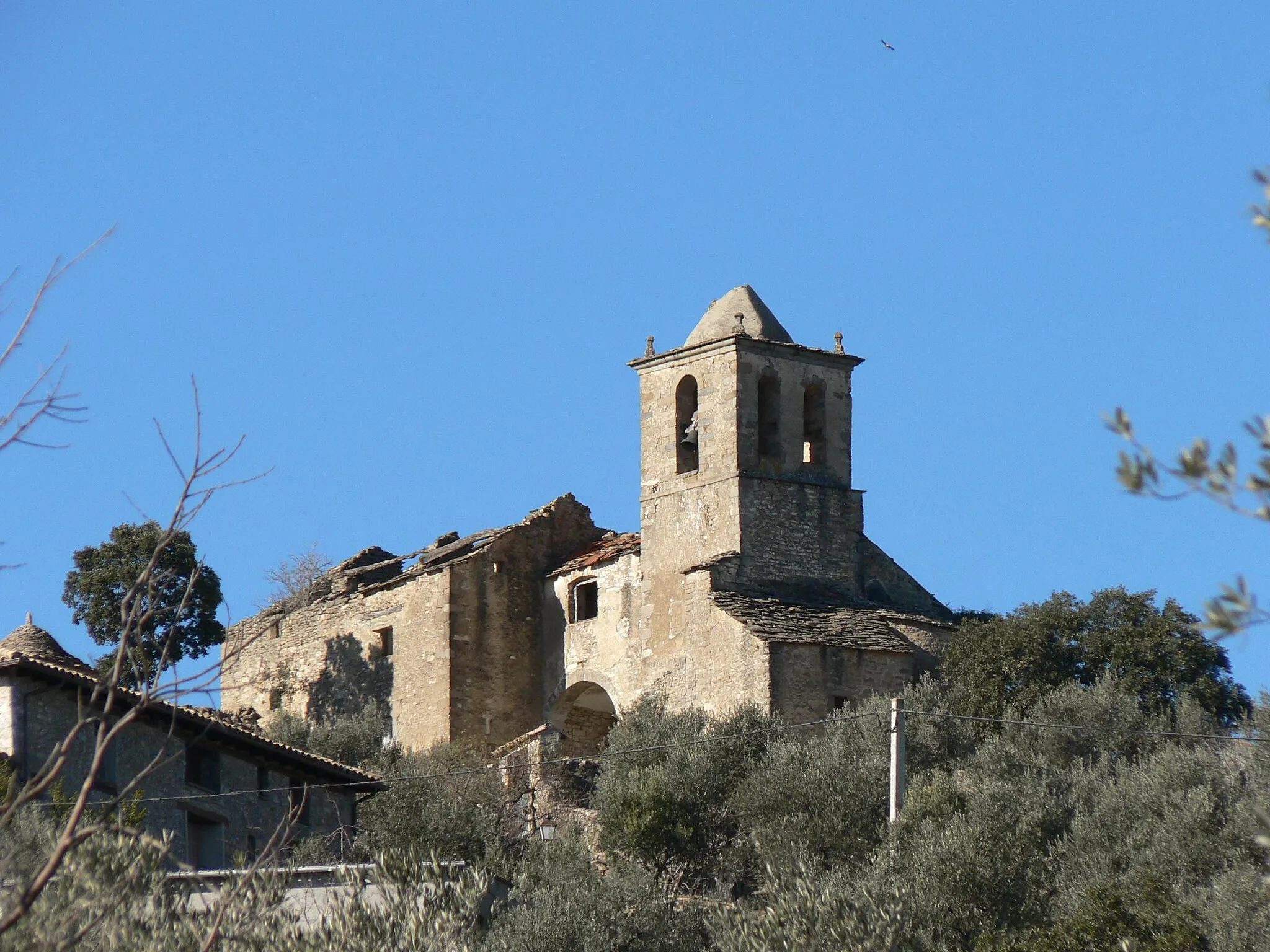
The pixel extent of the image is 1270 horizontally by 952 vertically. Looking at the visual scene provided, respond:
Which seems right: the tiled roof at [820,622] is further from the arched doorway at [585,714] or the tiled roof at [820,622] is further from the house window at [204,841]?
the house window at [204,841]

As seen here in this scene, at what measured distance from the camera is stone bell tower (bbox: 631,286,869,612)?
35.0 metres

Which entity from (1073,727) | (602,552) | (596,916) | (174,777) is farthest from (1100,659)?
(174,777)

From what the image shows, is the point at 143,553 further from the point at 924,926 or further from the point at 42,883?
the point at 42,883

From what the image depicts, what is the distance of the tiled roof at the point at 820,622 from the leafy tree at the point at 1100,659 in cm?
118

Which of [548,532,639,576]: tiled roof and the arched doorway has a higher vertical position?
[548,532,639,576]: tiled roof

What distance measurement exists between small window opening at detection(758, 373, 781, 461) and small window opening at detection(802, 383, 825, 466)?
545 mm

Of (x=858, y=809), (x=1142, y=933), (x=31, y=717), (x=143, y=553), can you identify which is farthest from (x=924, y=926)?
(x=143, y=553)

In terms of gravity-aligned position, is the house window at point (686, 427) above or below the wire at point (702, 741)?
above

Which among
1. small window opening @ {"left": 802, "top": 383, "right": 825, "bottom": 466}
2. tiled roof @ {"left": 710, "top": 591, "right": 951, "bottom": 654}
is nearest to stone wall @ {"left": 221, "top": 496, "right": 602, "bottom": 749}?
small window opening @ {"left": 802, "top": 383, "right": 825, "bottom": 466}

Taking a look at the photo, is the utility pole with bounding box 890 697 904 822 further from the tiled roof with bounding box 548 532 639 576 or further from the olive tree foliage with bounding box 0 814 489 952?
the tiled roof with bounding box 548 532 639 576

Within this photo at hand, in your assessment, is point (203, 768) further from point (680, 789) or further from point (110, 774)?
point (680, 789)

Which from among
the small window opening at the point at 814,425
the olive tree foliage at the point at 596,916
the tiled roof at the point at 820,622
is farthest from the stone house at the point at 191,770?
the small window opening at the point at 814,425

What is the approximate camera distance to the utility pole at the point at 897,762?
26.0m

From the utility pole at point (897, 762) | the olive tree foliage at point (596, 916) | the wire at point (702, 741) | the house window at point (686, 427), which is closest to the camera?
the olive tree foliage at point (596, 916)
